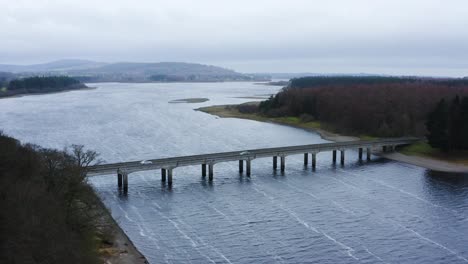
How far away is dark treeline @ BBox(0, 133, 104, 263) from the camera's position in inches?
968

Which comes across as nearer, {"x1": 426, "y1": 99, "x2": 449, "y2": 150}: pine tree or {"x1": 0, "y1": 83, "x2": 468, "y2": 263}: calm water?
{"x1": 0, "y1": 83, "x2": 468, "y2": 263}: calm water

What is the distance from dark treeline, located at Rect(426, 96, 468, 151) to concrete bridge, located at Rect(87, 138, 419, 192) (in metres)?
7.95

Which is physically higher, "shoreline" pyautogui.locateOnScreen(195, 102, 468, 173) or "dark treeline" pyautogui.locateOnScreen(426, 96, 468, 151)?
"dark treeline" pyautogui.locateOnScreen(426, 96, 468, 151)

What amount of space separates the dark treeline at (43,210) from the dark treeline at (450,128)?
186 feet

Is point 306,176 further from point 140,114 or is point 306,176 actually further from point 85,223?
point 140,114

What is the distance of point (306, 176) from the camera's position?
69188mm

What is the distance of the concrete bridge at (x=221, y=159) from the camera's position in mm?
59219

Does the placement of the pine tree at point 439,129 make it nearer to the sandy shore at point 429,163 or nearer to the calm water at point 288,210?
the sandy shore at point 429,163

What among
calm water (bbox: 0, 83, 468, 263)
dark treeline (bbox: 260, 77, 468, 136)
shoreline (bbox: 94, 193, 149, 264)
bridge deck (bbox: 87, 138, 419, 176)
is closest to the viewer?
shoreline (bbox: 94, 193, 149, 264)

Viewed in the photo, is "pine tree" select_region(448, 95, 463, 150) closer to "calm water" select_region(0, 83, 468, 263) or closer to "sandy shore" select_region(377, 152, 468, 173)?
"sandy shore" select_region(377, 152, 468, 173)

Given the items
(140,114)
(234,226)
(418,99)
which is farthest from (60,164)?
(140,114)

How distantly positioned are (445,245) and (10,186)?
32676 mm

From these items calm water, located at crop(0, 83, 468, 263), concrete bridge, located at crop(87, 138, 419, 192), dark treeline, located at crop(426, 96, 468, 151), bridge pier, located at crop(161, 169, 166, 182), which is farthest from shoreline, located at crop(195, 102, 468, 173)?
bridge pier, located at crop(161, 169, 166, 182)

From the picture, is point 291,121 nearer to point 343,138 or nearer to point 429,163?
point 343,138
